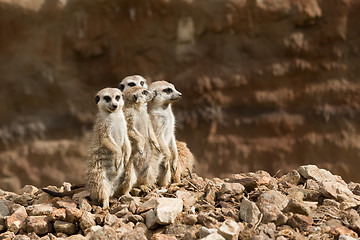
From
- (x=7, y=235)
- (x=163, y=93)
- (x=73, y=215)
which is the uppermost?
(x=163, y=93)

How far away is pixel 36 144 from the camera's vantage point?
25.6 ft

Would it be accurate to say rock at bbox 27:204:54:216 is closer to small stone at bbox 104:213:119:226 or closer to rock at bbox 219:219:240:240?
small stone at bbox 104:213:119:226

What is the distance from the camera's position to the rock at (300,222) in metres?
3.34

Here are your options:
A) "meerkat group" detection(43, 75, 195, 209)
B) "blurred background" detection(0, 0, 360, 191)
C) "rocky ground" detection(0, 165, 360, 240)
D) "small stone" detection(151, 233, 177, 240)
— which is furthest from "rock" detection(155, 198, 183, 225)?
"blurred background" detection(0, 0, 360, 191)

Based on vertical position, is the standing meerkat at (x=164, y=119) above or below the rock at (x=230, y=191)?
above

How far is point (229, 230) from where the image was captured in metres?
3.18

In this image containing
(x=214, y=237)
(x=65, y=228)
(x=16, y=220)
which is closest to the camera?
(x=214, y=237)

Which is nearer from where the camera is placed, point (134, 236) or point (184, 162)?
point (134, 236)

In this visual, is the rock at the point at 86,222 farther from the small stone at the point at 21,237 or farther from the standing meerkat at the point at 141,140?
the standing meerkat at the point at 141,140

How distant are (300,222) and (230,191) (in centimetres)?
55

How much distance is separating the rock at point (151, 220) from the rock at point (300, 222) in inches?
31.1

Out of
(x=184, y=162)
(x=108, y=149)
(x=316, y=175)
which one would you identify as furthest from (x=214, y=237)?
(x=184, y=162)

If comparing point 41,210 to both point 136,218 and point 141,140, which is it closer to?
point 136,218

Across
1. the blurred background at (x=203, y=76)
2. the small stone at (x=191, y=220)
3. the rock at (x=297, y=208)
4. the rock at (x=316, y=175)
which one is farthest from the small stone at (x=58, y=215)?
the blurred background at (x=203, y=76)
